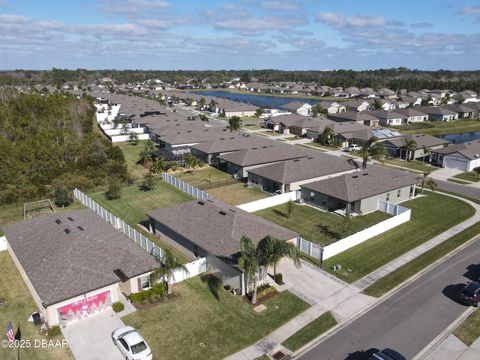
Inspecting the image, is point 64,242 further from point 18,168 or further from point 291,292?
point 18,168

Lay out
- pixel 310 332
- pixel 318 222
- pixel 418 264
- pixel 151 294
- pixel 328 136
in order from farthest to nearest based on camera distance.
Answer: pixel 328 136
pixel 318 222
pixel 418 264
pixel 151 294
pixel 310 332

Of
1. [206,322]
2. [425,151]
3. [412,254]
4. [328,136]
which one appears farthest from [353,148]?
[206,322]

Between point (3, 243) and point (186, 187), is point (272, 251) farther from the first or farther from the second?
point (186, 187)

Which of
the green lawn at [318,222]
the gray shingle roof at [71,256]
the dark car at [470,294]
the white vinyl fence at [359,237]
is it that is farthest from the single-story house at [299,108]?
the dark car at [470,294]

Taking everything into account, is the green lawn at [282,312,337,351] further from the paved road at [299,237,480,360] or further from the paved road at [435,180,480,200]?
the paved road at [435,180,480,200]

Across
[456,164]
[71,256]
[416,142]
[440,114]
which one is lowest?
[71,256]

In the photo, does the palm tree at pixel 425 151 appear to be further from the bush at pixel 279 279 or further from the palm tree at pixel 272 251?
the palm tree at pixel 272 251

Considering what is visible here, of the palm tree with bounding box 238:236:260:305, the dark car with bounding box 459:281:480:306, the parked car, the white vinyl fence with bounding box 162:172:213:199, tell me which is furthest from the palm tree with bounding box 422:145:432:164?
the palm tree with bounding box 238:236:260:305
